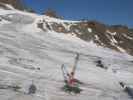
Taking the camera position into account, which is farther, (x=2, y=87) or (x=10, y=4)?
(x=10, y=4)

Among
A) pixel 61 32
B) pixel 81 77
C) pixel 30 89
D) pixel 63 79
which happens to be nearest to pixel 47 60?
pixel 81 77

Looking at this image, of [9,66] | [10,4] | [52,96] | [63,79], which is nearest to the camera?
[52,96]

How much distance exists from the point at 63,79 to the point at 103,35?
4419 cm

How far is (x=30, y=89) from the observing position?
15.0 meters

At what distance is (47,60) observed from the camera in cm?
2662

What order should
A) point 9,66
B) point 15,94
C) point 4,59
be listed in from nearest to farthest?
point 15,94 → point 9,66 → point 4,59

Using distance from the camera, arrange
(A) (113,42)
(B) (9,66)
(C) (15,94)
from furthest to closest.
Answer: (A) (113,42)
(B) (9,66)
(C) (15,94)

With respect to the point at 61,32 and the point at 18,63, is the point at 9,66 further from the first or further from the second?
the point at 61,32

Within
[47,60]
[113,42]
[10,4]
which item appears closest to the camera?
[47,60]

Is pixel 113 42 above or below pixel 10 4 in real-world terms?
below

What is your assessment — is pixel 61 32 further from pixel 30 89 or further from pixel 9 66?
pixel 30 89

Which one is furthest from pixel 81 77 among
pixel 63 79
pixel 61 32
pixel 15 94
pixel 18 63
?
pixel 61 32

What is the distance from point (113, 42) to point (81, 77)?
40541 millimetres

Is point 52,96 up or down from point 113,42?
up
